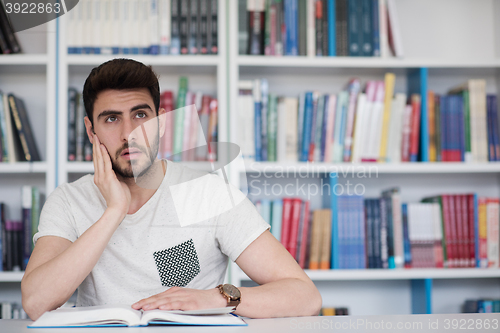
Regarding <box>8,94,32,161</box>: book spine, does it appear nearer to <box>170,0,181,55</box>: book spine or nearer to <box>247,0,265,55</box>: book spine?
<box>170,0,181,55</box>: book spine

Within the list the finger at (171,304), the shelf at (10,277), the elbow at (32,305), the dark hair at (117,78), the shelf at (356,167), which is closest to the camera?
the finger at (171,304)

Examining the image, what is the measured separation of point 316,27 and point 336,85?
32cm

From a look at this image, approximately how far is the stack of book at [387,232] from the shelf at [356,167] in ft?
0.34

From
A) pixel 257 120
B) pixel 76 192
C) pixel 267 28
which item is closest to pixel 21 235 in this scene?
pixel 76 192

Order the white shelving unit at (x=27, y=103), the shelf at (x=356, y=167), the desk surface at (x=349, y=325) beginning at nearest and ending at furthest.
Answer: the desk surface at (x=349, y=325) → the shelf at (x=356, y=167) → the white shelving unit at (x=27, y=103)

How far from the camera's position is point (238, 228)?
3.42 ft

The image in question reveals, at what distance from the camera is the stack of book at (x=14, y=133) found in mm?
1657

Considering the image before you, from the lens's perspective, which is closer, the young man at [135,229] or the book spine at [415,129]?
the young man at [135,229]

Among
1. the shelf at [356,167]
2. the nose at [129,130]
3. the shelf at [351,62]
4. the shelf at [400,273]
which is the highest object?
the shelf at [351,62]

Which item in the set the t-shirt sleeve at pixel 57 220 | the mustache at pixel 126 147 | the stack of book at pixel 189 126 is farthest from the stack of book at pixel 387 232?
the t-shirt sleeve at pixel 57 220

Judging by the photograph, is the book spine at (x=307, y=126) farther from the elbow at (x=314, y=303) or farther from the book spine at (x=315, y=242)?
the elbow at (x=314, y=303)

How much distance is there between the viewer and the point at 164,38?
1.68m

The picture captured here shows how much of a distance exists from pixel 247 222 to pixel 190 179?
22 cm

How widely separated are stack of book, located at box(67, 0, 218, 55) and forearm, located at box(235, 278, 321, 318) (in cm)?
109
